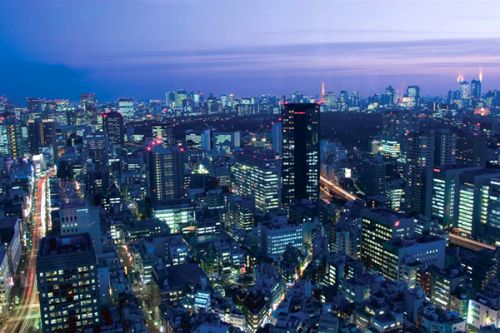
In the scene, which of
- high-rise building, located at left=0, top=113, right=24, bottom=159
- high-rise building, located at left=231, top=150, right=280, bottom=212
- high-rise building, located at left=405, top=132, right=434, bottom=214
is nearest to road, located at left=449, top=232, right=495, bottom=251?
high-rise building, located at left=405, top=132, right=434, bottom=214

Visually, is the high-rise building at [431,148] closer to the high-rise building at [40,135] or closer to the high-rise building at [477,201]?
the high-rise building at [477,201]

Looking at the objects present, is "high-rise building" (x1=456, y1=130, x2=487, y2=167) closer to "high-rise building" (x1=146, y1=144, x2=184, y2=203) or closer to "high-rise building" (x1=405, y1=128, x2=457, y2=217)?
"high-rise building" (x1=405, y1=128, x2=457, y2=217)

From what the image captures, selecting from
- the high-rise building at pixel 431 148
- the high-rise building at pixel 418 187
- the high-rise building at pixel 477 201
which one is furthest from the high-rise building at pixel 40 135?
the high-rise building at pixel 477 201


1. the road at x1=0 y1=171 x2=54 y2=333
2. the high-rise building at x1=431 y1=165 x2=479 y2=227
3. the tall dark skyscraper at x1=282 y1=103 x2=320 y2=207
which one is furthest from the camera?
the tall dark skyscraper at x1=282 y1=103 x2=320 y2=207

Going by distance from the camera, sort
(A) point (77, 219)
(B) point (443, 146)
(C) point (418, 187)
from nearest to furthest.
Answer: (A) point (77, 219) → (C) point (418, 187) → (B) point (443, 146)

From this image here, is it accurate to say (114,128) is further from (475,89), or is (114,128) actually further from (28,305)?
(475,89)

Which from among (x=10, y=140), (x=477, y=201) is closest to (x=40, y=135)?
(x=10, y=140)
